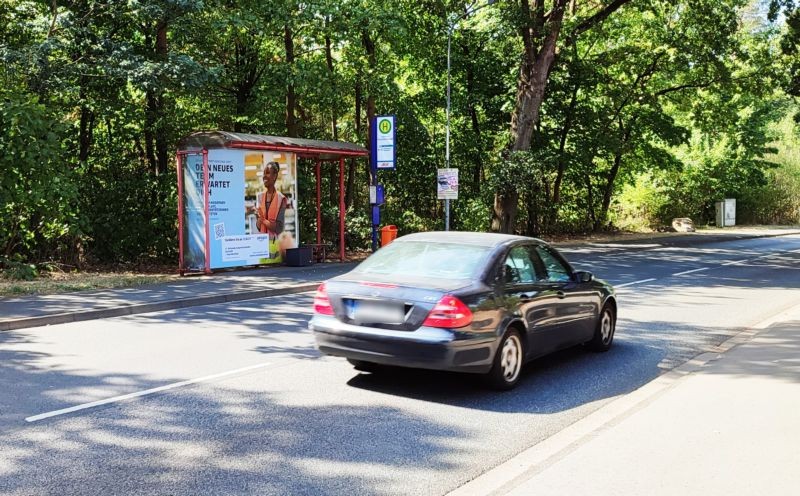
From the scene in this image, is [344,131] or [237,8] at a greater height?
[237,8]

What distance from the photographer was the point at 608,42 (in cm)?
3183

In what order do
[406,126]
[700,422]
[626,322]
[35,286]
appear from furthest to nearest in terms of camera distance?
[406,126], [35,286], [626,322], [700,422]

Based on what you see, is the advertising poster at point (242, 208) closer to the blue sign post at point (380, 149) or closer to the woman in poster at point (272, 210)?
the woman in poster at point (272, 210)

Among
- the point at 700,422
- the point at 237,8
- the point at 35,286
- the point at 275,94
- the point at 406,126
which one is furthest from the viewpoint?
the point at 406,126

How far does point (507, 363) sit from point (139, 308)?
702cm

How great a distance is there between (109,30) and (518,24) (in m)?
11.7

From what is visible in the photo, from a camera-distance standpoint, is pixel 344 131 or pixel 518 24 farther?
pixel 344 131

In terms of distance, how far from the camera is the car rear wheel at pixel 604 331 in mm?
8234

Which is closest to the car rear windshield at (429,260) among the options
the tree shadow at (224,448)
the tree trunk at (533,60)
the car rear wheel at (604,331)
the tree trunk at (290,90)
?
the tree shadow at (224,448)

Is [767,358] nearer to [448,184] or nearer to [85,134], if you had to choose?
[448,184]

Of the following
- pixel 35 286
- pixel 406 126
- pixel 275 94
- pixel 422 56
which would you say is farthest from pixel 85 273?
pixel 422 56

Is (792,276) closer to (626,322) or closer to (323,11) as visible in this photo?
(626,322)

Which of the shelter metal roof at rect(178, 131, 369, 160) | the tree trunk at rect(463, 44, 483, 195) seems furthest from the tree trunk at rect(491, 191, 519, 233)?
the shelter metal roof at rect(178, 131, 369, 160)

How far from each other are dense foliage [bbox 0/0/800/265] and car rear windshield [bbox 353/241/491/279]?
10211 mm
